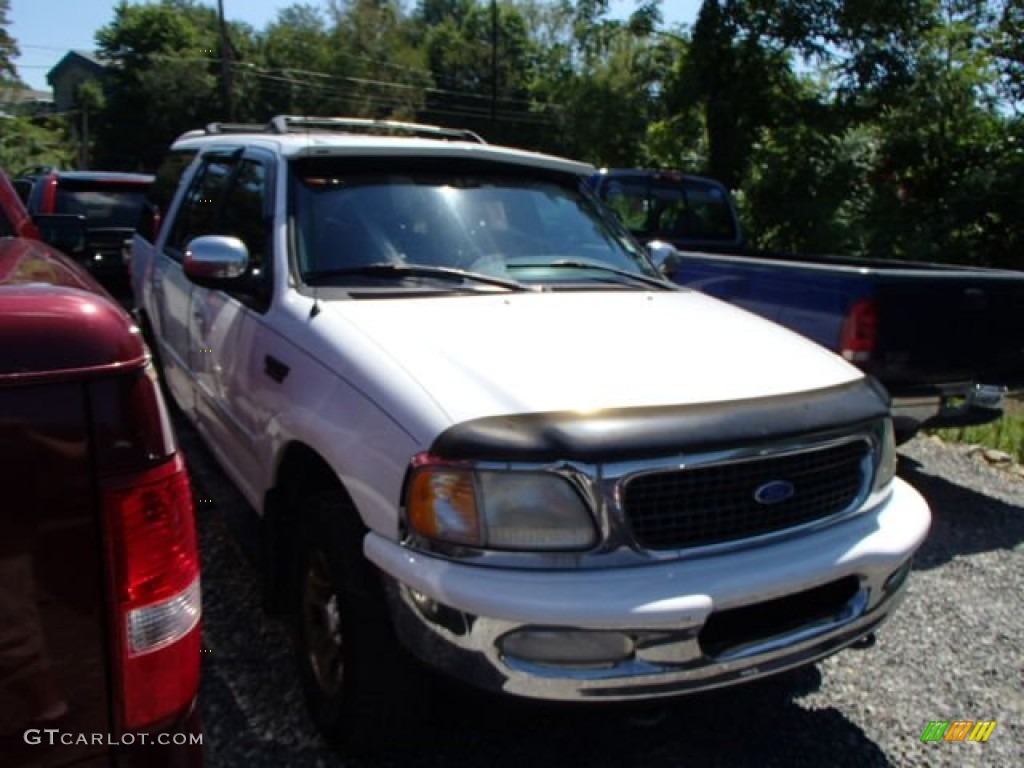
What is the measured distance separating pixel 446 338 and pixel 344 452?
454 millimetres

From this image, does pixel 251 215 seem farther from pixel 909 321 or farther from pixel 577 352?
pixel 909 321

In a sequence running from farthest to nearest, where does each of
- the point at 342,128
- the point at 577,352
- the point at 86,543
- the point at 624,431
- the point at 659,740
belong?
1. the point at 342,128
2. the point at 659,740
3. the point at 577,352
4. the point at 624,431
5. the point at 86,543

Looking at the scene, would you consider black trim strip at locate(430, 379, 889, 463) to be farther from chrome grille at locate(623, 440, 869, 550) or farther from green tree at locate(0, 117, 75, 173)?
green tree at locate(0, 117, 75, 173)

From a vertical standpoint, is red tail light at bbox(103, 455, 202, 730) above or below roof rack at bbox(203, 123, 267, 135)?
below

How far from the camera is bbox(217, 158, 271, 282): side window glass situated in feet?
11.0

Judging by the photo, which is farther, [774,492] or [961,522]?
[961,522]

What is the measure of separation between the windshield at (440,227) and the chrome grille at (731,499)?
127cm

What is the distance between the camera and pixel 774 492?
7.80ft

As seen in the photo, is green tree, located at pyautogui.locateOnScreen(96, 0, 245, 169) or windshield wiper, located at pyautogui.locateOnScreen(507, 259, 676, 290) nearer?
windshield wiper, located at pyautogui.locateOnScreen(507, 259, 676, 290)

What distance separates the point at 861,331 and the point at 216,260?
329 centimetres

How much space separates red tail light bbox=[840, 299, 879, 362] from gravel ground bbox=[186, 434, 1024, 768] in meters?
1.24

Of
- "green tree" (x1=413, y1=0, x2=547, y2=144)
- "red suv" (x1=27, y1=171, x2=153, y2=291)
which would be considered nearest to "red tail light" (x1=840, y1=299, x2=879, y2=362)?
"red suv" (x1=27, y1=171, x2=153, y2=291)

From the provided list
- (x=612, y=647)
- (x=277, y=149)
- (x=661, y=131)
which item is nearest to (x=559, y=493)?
(x=612, y=647)

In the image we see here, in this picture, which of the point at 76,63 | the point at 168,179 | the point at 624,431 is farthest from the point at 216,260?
the point at 76,63
